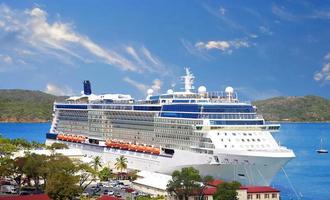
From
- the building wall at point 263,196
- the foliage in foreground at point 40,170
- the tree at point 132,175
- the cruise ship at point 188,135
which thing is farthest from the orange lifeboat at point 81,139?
the building wall at point 263,196

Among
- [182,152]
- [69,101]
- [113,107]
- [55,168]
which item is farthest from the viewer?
[69,101]

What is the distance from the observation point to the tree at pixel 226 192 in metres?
38.4

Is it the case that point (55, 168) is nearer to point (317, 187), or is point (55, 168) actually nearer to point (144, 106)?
point (144, 106)

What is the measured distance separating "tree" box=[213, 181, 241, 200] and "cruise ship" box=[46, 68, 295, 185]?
21.2 ft

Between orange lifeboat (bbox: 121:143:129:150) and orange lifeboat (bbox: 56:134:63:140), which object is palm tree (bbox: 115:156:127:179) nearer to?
orange lifeboat (bbox: 121:143:129:150)

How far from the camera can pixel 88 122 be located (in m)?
71.5

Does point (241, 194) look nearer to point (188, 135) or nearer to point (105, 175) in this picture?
point (188, 135)

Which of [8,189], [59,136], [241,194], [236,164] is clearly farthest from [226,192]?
[59,136]

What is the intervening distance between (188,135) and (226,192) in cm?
1237

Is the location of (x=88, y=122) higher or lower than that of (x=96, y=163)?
higher

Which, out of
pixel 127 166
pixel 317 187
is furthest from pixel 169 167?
pixel 317 187

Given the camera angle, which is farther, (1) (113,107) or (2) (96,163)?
(1) (113,107)

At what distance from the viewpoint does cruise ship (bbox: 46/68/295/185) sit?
46.0m

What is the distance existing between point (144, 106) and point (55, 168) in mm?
17052
